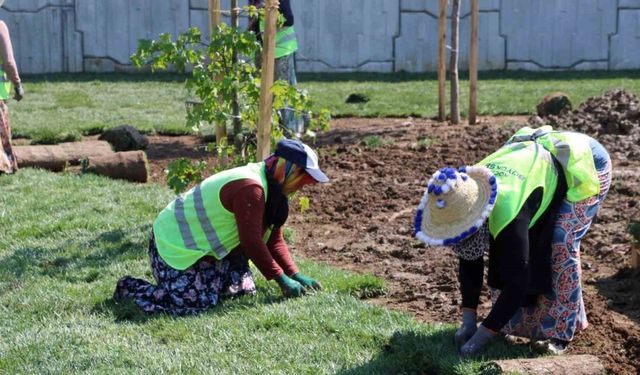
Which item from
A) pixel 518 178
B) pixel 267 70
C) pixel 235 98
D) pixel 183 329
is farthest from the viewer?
pixel 235 98

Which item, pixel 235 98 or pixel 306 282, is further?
pixel 235 98

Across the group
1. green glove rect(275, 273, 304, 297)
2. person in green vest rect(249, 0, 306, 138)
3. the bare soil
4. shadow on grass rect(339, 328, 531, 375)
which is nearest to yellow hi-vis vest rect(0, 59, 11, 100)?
the bare soil

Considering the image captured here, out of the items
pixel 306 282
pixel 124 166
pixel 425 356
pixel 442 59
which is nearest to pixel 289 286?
pixel 306 282

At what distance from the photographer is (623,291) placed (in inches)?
253

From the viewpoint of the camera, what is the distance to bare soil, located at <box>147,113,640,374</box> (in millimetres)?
6066

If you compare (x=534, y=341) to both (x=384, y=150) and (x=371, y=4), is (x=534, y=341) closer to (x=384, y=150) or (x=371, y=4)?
(x=384, y=150)

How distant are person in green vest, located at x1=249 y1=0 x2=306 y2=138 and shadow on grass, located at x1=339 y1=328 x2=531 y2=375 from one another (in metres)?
4.66

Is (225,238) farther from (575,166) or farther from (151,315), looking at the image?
(575,166)

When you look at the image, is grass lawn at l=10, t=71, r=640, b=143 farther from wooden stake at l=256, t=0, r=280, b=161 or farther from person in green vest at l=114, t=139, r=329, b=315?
person in green vest at l=114, t=139, r=329, b=315

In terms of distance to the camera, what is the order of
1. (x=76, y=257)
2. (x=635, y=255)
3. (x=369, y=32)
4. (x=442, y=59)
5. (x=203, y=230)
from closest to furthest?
(x=203, y=230), (x=635, y=255), (x=76, y=257), (x=442, y=59), (x=369, y=32)

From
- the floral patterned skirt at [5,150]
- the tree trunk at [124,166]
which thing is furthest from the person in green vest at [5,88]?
the tree trunk at [124,166]

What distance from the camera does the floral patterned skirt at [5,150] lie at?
33.5 ft

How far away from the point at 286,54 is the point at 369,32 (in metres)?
9.70

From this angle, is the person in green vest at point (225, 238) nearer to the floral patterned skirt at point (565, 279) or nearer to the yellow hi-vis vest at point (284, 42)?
the floral patterned skirt at point (565, 279)
